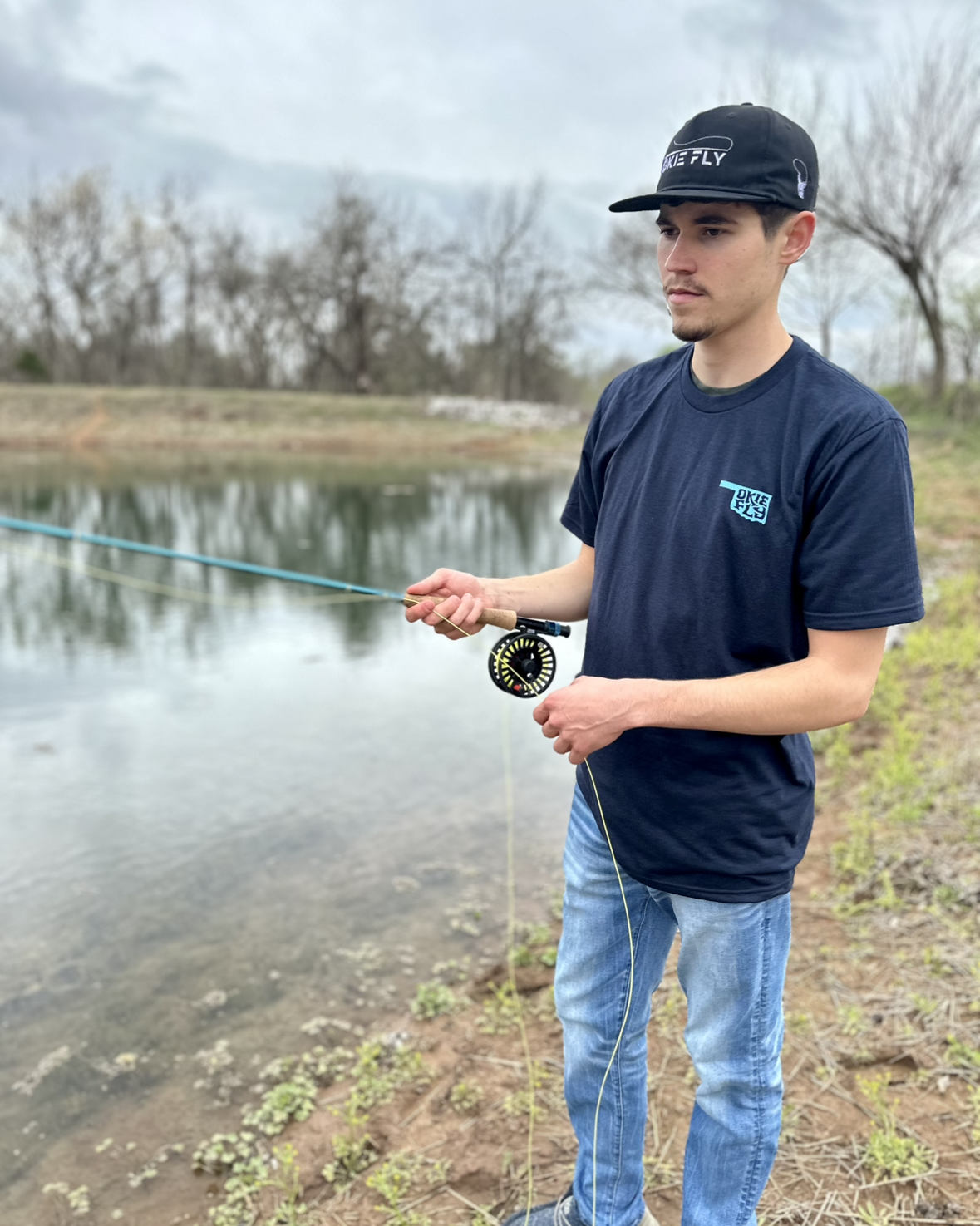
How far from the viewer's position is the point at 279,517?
14.5 meters

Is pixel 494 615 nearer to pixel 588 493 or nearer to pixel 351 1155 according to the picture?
pixel 588 493

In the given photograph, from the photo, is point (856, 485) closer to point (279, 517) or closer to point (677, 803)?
point (677, 803)

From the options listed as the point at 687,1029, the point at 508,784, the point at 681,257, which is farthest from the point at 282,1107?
the point at 681,257

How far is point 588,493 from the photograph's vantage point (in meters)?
2.10

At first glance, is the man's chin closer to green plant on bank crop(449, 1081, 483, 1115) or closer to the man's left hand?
the man's left hand

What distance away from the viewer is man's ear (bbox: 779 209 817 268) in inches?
63.9

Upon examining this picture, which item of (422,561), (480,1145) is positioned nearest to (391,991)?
(480,1145)

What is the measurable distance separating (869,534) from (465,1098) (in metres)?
2.02

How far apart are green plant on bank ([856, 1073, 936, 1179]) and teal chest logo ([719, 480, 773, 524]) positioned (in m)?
1.63

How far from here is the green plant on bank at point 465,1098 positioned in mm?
2652

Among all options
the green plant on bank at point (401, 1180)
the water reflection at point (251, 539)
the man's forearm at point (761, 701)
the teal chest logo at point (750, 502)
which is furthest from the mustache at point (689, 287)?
the water reflection at point (251, 539)

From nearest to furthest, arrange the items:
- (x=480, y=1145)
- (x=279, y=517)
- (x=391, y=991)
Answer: (x=480, y=1145) → (x=391, y=991) → (x=279, y=517)

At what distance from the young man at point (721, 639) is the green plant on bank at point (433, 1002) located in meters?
1.36

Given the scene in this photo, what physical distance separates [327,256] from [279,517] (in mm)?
30254
